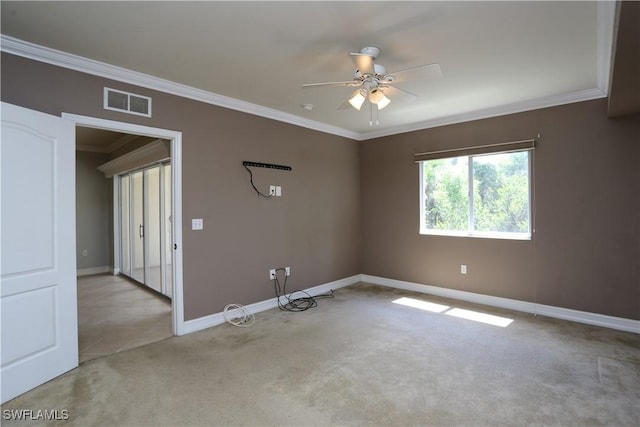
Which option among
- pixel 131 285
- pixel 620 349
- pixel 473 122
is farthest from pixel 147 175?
pixel 620 349

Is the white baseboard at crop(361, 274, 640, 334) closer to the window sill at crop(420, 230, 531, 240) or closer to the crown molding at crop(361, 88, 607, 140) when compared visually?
the window sill at crop(420, 230, 531, 240)

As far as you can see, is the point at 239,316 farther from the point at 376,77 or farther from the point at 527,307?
the point at 527,307

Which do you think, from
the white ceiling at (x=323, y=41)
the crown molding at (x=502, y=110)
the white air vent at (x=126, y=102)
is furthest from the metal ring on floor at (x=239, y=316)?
the crown molding at (x=502, y=110)

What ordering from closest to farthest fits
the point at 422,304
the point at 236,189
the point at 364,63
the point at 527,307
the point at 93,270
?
the point at 364,63, the point at 236,189, the point at 527,307, the point at 422,304, the point at 93,270

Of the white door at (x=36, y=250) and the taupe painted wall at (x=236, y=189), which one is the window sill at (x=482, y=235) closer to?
the taupe painted wall at (x=236, y=189)

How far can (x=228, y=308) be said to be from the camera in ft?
12.4

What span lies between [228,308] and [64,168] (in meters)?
2.13

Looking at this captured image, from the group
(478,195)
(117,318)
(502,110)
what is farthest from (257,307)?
(502,110)

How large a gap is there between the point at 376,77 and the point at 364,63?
276mm

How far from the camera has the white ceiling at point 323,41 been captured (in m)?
2.09

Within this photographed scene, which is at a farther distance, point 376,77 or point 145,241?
point 145,241

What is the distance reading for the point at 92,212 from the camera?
22.0ft

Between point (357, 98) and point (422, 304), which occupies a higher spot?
point (357, 98)

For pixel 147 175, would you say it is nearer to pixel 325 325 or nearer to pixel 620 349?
pixel 325 325
